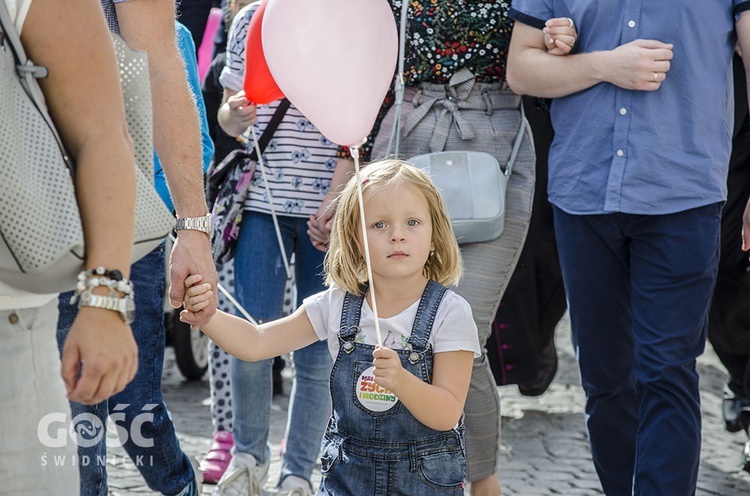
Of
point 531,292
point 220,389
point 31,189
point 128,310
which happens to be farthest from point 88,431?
point 531,292

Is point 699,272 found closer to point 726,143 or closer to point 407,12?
point 726,143

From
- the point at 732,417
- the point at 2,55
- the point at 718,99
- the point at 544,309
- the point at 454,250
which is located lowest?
the point at 732,417

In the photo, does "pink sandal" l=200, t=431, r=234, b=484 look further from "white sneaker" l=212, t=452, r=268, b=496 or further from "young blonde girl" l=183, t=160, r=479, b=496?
"young blonde girl" l=183, t=160, r=479, b=496

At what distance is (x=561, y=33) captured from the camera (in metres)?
3.62

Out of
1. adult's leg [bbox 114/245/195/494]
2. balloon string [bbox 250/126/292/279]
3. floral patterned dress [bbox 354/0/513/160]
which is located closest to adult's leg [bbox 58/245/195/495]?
adult's leg [bbox 114/245/195/494]

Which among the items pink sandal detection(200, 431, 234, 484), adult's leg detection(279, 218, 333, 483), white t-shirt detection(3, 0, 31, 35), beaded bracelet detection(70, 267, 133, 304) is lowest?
pink sandal detection(200, 431, 234, 484)

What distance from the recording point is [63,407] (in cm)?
212

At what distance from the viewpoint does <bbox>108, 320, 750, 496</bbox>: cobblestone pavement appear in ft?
15.1

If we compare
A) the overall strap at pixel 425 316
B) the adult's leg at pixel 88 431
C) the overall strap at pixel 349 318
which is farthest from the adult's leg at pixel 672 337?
the adult's leg at pixel 88 431

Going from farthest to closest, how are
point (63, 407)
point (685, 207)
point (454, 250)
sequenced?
point (685, 207)
point (454, 250)
point (63, 407)

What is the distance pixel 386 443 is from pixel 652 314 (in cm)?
107

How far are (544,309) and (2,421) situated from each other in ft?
11.7

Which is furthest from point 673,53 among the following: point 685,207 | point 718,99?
point 685,207

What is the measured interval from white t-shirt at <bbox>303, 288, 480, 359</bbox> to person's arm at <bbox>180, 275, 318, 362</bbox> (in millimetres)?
82
